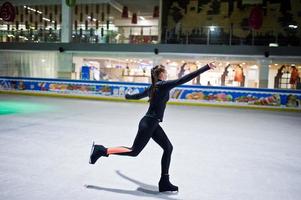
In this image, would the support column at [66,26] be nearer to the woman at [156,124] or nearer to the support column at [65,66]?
the support column at [65,66]

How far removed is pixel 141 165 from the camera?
4.97 meters

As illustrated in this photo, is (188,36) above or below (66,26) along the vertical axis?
below

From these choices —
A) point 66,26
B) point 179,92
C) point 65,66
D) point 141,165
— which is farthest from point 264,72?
point 141,165

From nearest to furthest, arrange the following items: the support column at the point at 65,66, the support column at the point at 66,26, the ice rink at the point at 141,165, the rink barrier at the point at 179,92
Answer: the ice rink at the point at 141,165
the rink barrier at the point at 179,92
the support column at the point at 65,66
the support column at the point at 66,26

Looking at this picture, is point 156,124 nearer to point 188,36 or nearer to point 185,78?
point 185,78

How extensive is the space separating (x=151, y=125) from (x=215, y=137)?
4.36 m

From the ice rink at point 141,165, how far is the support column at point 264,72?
10.0 m

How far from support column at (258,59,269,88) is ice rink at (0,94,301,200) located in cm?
1004

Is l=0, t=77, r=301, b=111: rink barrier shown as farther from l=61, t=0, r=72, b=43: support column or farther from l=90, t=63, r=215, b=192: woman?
l=90, t=63, r=215, b=192: woman

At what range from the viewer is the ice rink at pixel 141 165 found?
3.76m

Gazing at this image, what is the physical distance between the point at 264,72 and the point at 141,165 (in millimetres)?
14789

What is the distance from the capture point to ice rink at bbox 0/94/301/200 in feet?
12.3

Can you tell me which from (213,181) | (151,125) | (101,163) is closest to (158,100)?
(151,125)

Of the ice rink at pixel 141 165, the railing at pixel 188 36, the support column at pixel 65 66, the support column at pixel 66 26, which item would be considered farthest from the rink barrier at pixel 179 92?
the ice rink at pixel 141 165
